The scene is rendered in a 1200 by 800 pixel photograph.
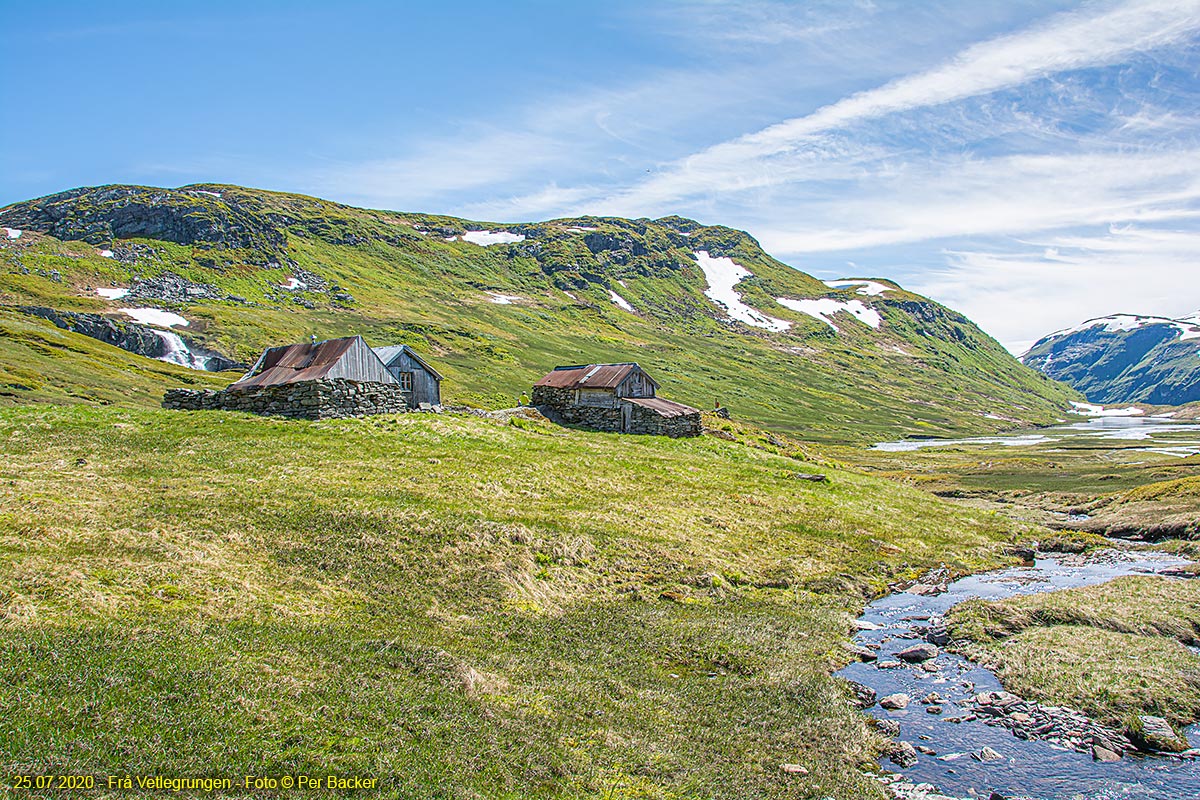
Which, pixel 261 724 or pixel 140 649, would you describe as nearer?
pixel 261 724

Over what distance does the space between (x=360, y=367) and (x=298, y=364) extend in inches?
181

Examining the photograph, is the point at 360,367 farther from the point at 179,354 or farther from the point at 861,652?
the point at 179,354

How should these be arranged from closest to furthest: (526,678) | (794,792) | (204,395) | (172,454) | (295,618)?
(794,792), (526,678), (295,618), (172,454), (204,395)

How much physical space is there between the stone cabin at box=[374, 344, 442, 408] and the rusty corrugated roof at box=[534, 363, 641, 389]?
12115 millimetres

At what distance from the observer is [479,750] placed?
41.8 ft

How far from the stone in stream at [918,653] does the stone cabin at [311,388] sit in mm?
37869

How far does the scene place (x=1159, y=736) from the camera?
52.4 feet

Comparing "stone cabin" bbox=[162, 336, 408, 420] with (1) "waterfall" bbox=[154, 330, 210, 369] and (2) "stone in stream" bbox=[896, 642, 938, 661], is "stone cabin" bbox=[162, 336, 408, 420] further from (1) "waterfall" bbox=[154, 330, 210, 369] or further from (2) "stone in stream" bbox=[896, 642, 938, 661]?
(1) "waterfall" bbox=[154, 330, 210, 369]

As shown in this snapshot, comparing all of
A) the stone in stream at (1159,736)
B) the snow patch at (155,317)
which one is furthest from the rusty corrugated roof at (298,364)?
the snow patch at (155,317)

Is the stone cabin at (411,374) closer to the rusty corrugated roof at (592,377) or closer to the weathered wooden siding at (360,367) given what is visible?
the weathered wooden siding at (360,367)

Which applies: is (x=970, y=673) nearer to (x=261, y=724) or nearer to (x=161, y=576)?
(x=261, y=724)

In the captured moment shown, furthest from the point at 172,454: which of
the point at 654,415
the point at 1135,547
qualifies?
the point at 1135,547

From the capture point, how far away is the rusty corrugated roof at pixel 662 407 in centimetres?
6131

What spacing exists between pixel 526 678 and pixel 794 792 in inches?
265
